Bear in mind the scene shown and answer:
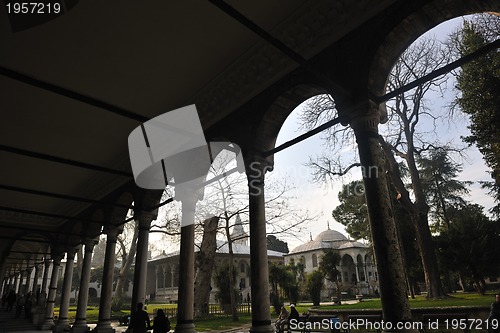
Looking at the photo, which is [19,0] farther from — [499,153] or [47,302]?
[499,153]

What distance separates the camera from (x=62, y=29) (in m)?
5.20

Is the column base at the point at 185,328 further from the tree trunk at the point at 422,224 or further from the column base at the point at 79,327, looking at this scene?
the tree trunk at the point at 422,224

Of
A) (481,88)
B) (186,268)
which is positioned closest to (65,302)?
(186,268)

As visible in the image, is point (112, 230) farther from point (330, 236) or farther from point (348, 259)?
point (348, 259)

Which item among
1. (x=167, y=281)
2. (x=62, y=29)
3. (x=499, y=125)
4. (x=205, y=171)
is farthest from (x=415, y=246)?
(x=167, y=281)

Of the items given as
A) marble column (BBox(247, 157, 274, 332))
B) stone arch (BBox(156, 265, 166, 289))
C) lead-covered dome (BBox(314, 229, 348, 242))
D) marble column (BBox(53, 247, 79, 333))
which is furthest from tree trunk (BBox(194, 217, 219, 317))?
stone arch (BBox(156, 265, 166, 289))

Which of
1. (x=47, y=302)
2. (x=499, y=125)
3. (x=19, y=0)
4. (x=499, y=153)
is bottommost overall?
(x=47, y=302)

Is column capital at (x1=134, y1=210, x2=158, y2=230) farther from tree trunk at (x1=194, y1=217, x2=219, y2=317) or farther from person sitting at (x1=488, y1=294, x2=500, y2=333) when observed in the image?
tree trunk at (x1=194, y1=217, x2=219, y2=317)

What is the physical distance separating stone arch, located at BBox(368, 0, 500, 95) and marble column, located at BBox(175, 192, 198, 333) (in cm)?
488

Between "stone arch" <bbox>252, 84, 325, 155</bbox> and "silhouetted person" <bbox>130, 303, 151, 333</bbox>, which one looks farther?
"silhouetted person" <bbox>130, 303, 151, 333</bbox>

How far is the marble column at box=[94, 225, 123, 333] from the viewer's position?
10125 mm

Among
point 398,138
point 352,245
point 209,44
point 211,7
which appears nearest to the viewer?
point 211,7

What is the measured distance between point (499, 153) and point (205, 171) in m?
14.6

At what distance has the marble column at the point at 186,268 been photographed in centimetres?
696
